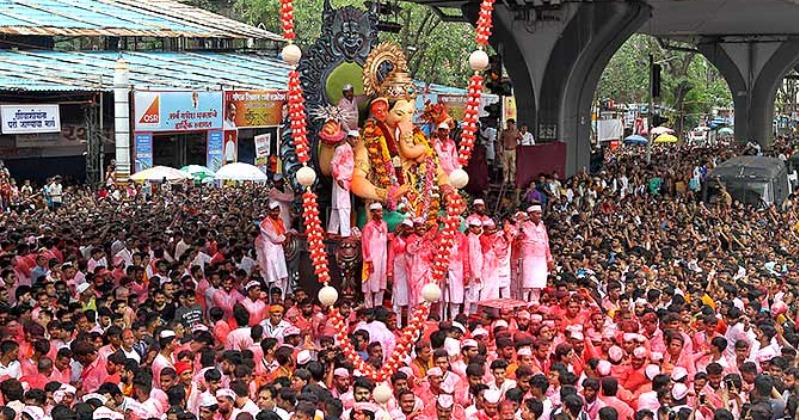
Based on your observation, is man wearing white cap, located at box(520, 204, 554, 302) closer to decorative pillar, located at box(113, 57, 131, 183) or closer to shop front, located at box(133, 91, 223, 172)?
decorative pillar, located at box(113, 57, 131, 183)

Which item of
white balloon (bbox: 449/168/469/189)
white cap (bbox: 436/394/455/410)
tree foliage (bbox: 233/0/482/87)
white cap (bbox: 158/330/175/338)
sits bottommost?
white cap (bbox: 436/394/455/410)

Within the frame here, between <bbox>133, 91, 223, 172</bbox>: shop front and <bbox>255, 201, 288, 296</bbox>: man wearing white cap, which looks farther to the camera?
<bbox>133, 91, 223, 172</bbox>: shop front

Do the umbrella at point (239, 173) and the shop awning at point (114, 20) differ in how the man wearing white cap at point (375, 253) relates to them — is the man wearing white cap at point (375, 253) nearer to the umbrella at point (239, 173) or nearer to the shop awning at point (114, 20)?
the umbrella at point (239, 173)

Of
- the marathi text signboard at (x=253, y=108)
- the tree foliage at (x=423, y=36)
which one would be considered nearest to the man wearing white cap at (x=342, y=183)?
the marathi text signboard at (x=253, y=108)

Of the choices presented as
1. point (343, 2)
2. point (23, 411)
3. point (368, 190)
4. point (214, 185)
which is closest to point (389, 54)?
point (368, 190)

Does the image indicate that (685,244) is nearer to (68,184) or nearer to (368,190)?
(368,190)

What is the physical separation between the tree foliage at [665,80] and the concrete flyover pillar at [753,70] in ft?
10.6

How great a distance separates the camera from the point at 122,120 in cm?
2284

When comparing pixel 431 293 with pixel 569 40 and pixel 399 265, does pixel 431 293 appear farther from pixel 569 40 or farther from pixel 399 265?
pixel 569 40

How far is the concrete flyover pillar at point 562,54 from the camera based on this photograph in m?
24.7

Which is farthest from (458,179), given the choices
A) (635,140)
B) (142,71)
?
(635,140)

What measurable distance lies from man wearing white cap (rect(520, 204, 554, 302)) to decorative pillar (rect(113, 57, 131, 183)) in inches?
455

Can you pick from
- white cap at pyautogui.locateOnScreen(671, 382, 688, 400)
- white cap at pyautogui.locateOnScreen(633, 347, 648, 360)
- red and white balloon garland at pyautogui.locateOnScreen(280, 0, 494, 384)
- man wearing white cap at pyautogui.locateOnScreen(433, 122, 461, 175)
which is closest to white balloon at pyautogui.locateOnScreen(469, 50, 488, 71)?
red and white balloon garland at pyautogui.locateOnScreen(280, 0, 494, 384)

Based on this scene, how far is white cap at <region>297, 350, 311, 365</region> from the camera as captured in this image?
372 inches
